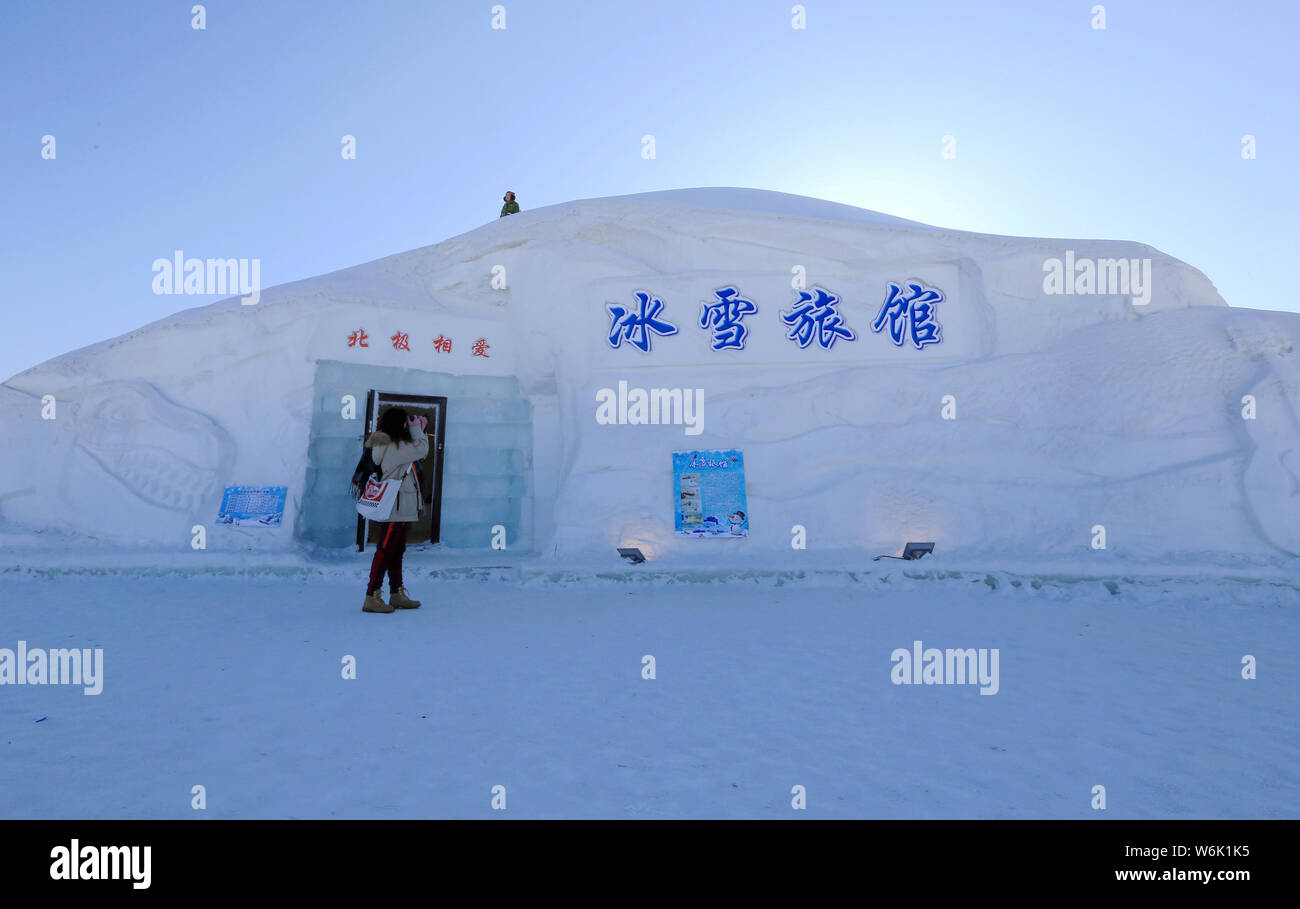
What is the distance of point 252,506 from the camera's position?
26.7 feet

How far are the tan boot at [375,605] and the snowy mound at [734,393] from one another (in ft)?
8.88

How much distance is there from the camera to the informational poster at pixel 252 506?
8055 mm

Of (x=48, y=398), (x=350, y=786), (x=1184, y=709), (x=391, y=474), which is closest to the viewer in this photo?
(x=350, y=786)

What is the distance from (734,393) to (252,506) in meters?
5.88

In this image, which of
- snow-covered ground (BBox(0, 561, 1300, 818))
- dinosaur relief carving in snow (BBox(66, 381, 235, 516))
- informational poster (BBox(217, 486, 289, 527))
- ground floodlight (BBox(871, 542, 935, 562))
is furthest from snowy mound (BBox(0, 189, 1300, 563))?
snow-covered ground (BBox(0, 561, 1300, 818))

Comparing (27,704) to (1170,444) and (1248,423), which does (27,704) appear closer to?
(1170,444)

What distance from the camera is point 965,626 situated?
187 inches

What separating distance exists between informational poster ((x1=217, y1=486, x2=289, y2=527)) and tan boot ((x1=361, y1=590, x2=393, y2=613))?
11.7 feet

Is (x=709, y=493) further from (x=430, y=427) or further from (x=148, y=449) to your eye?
(x=148, y=449)

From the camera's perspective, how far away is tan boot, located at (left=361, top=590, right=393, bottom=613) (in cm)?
528

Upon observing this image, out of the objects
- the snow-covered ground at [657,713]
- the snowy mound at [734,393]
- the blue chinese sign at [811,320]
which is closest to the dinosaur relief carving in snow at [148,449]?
the snowy mound at [734,393]

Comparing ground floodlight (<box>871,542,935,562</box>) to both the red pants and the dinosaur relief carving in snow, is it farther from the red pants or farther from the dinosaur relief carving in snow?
the dinosaur relief carving in snow
